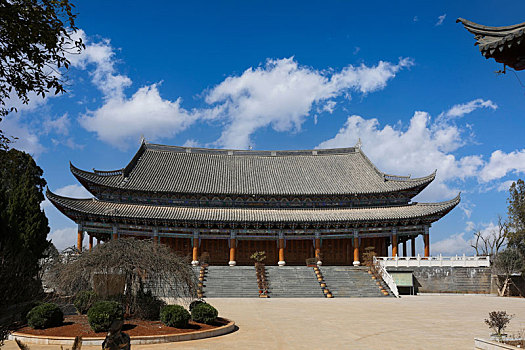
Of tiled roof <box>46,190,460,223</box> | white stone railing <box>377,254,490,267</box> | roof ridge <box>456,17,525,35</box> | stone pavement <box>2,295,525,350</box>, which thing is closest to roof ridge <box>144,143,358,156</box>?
tiled roof <box>46,190,460,223</box>

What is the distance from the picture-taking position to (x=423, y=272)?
3316 centimetres

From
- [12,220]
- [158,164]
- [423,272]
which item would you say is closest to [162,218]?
[158,164]

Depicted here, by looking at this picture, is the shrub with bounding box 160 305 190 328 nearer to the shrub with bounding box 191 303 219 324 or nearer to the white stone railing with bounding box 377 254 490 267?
the shrub with bounding box 191 303 219 324

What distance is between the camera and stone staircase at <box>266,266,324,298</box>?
93.3 ft

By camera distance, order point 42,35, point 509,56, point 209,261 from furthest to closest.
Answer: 1. point 209,261
2. point 509,56
3. point 42,35

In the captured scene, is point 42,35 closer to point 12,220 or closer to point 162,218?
point 12,220

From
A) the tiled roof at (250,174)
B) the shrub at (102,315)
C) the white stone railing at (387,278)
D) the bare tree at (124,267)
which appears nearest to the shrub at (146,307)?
the bare tree at (124,267)

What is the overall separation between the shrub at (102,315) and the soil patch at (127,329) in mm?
199

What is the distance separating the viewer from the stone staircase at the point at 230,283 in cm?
2802

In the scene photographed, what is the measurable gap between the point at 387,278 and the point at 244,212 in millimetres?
14151

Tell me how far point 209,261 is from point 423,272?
17467 mm

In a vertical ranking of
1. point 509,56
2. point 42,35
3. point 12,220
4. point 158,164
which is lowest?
point 12,220

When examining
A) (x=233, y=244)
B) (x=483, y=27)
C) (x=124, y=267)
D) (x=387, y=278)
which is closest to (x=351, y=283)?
(x=387, y=278)

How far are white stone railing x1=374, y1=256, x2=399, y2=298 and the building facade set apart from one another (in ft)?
13.6
